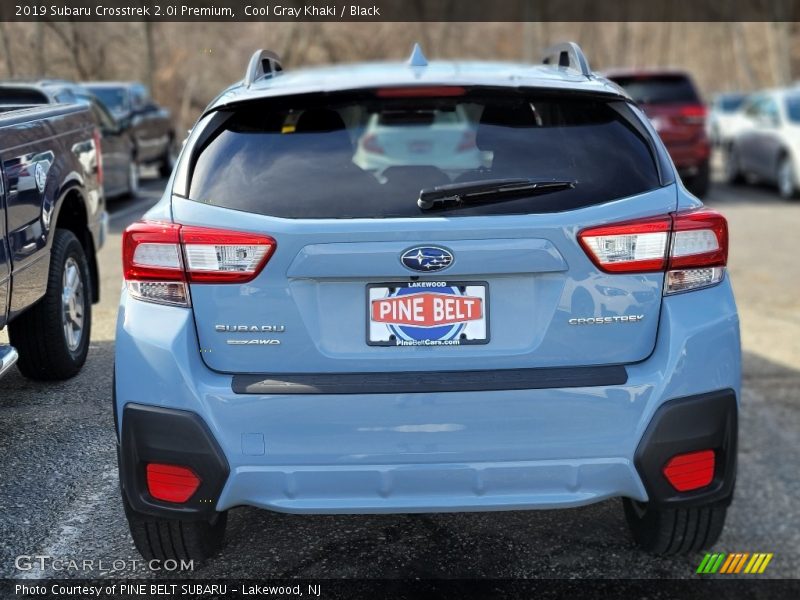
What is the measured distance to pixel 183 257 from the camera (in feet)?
10.00

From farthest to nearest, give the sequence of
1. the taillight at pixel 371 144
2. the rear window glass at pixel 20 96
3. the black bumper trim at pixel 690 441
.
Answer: the taillight at pixel 371 144, the rear window glass at pixel 20 96, the black bumper trim at pixel 690 441

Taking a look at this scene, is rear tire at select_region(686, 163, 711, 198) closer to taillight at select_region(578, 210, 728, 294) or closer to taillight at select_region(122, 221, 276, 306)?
taillight at select_region(578, 210, 728, 294)

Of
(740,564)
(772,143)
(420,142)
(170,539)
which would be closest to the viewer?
(170,539)

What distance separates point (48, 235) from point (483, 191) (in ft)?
8.73

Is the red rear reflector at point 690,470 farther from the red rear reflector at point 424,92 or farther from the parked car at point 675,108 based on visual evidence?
the parked car at point 675,108

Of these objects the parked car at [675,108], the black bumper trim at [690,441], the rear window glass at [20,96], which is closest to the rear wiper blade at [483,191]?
the black bumper trim at [690,441]

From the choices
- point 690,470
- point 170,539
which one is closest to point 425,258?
point 690,470

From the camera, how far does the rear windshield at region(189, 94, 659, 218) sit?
3080 millimetres

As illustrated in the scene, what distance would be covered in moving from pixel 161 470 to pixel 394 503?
0.71 m

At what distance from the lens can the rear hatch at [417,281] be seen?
2.96 m
